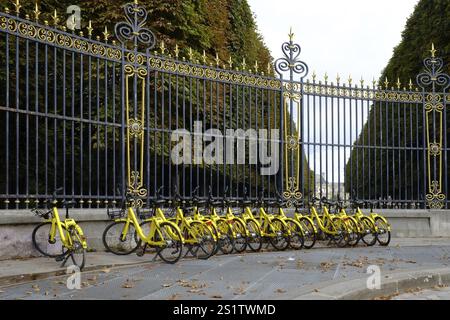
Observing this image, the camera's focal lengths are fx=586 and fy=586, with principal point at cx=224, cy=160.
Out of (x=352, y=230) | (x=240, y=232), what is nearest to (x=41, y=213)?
(x=240, y=232)

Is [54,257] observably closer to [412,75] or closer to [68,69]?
[68,69]

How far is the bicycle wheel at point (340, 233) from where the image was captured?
11.2 m

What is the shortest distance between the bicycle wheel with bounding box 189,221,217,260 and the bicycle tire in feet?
7.42

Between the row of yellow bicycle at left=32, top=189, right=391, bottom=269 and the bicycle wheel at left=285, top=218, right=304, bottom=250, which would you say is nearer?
the row of yellow bicycle at left=32, top=189, right=391, bottom=269

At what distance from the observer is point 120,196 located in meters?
9.88

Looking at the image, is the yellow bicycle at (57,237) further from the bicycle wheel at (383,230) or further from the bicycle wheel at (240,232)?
the bicycle wheel at (383,230)

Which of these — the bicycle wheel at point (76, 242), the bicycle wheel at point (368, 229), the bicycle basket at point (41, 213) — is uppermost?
the bicycle basket at point (41, 213)

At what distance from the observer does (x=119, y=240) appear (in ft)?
30.5

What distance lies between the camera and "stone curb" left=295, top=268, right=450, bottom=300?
18.9 ft

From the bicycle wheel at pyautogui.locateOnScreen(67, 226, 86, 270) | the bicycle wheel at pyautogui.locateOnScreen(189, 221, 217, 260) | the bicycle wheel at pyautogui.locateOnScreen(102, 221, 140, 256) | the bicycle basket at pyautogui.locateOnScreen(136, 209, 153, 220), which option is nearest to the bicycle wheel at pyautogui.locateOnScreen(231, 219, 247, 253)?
the bicycle wheel at pyautogui.locateOnScreen(189, 221, 217, 260)

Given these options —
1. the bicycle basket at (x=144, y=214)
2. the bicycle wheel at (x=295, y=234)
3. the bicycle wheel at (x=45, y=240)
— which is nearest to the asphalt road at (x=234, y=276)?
the bicycle wheel at (x=295, y=234)

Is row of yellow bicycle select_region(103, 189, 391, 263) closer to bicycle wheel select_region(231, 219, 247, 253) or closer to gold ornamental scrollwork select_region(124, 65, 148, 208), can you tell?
bicycle wheel select_region(231, 219, 247, 253)
